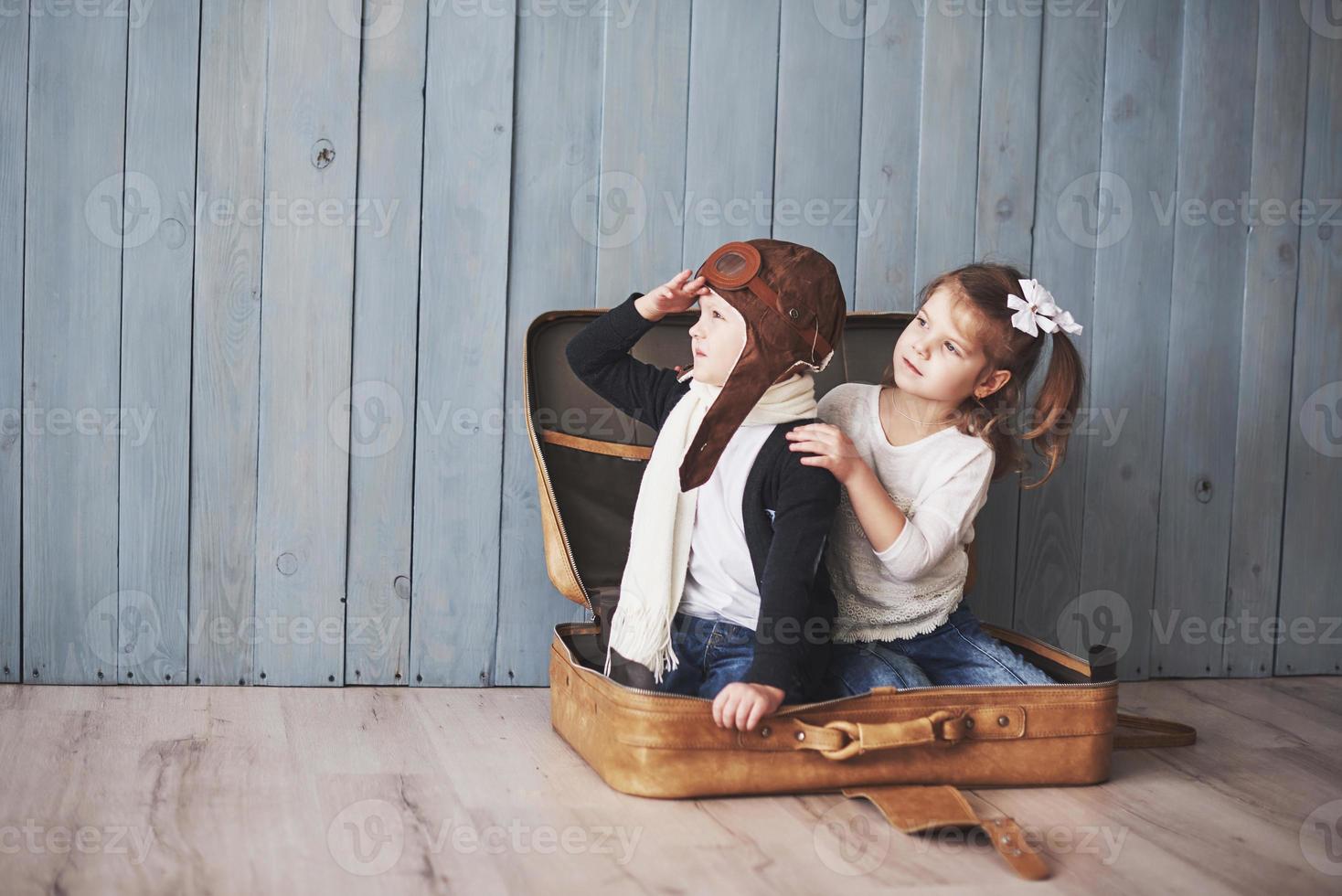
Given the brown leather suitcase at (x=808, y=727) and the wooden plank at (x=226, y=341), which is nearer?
the brown leather suitcase at (x=808, y=727)

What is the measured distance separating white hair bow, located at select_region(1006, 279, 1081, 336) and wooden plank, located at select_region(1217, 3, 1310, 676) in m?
0.87

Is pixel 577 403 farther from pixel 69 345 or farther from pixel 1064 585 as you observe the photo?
pixel 1064 585

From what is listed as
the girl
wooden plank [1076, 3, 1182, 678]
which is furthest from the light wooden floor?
wooden plank [1076, 3, 1182, 678]

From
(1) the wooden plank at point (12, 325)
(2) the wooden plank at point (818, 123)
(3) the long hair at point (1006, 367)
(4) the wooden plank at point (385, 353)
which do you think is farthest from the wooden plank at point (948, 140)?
(1) the wooden plank at point (12, 325)

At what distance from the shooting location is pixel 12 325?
197cm

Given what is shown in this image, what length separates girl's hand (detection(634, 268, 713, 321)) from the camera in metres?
1.74

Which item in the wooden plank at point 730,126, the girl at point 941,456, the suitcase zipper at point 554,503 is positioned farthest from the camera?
the wooden plank at point 730,126

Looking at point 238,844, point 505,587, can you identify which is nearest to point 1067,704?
point 505,587

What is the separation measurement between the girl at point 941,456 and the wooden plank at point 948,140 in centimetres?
43

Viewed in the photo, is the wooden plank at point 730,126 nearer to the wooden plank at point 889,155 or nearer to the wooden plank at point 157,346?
the wooden plank at point 889,155

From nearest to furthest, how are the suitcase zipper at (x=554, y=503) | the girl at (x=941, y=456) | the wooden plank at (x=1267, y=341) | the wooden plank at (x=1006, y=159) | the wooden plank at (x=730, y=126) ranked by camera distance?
the girl at (x=941, y=456)
the suitcase zipper at (x=554, y=503)
the wooden plank at (x=730, y=126)
the wooden plank at (x=1006, y=159)
the wooden plank at (x=1267, y=341)

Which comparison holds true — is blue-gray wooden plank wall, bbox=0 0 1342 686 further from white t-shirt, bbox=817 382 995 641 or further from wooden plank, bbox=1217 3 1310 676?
white t-shirt, bbox=817 382 995 641

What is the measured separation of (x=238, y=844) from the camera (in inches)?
55.4

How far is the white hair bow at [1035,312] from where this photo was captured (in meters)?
1.76
